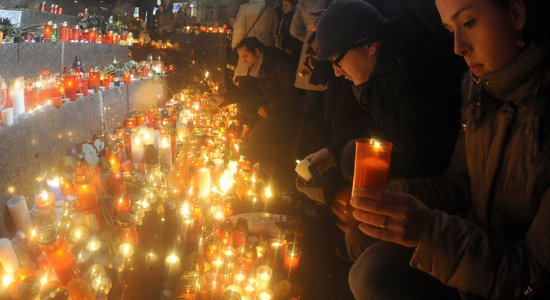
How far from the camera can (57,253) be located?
219 cm

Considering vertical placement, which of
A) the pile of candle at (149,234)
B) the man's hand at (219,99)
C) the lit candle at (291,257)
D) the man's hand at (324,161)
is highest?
the man's hand at (219,99)

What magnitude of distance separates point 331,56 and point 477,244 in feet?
5.62

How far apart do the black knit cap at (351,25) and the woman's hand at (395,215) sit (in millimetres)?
1480

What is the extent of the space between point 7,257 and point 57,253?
1.53 ft

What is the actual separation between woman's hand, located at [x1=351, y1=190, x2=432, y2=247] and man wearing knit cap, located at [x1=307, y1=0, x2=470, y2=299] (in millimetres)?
1116

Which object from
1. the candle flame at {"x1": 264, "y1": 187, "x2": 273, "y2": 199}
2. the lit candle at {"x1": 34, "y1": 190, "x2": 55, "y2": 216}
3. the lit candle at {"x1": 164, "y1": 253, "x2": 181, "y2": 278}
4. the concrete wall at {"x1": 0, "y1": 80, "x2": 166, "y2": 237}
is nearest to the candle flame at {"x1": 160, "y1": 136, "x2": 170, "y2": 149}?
the concrete wall at {"x1": 0, "y1": 80, "x2": 166, "y2": 237}

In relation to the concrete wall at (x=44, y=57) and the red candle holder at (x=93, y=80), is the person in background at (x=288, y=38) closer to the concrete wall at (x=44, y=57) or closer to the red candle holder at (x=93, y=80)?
the red candle holder at (x=93, y=80)

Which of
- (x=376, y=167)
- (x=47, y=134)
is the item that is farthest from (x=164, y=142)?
(x=376, y=167)

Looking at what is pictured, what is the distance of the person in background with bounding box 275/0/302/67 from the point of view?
599cm

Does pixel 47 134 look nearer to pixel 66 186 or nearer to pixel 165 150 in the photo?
pixel 66 186

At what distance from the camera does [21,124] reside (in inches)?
131

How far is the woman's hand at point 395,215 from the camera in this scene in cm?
147

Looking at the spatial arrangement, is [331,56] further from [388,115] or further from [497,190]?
[497,190]

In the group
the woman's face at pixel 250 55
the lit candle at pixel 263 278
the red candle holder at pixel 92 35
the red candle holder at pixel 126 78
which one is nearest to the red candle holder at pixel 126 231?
the lit candle at pixel 263 278
